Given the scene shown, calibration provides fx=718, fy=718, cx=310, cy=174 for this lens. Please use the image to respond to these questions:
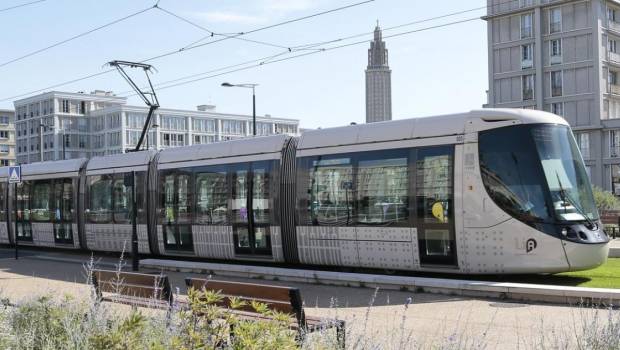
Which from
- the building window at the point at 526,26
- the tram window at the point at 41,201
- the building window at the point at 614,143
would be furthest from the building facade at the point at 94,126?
the tram window at the point at 41,201

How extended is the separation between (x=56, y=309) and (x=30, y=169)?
64.3 feet

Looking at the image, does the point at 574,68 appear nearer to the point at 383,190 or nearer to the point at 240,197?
the point at 240,197

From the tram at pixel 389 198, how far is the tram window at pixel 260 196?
28 mm

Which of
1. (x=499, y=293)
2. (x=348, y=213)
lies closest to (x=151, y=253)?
(x=348, y=213)

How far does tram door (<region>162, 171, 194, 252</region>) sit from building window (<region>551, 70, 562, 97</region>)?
52.4m

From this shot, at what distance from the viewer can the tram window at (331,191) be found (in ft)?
47.0

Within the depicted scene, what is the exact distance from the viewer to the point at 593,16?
61.7 meters

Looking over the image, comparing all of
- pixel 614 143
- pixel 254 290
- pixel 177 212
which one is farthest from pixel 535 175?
pixel 614 143

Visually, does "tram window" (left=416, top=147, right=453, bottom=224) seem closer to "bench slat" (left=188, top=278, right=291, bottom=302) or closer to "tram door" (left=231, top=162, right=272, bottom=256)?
"tram door" (left=231, top=162, right=272, bottom=256)

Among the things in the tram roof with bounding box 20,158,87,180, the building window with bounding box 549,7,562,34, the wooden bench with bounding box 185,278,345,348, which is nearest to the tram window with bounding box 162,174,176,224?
the tram roof with bounding box 20,158,87,180

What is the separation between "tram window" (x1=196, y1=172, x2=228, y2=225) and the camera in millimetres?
17062

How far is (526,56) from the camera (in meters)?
66.1

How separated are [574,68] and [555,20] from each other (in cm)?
483

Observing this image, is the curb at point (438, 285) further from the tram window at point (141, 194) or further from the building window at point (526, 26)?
the building window at point (526, 26)
